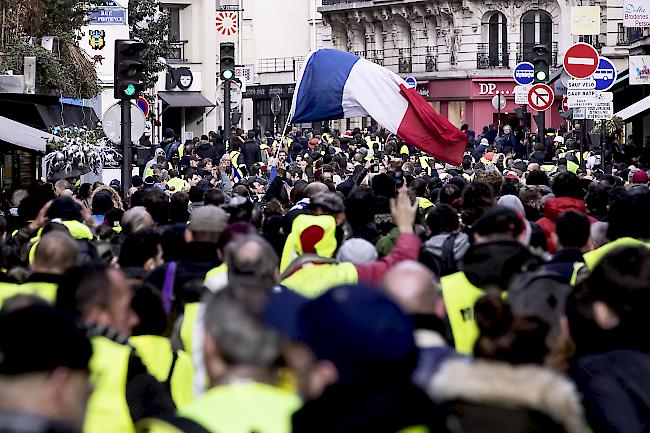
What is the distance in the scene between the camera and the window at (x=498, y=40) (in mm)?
62406

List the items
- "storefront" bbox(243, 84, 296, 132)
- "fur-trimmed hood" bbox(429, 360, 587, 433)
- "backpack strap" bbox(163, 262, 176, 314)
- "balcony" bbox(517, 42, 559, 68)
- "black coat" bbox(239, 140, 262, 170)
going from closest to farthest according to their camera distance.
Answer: "fur-trimmed hood" bbox(429, 360, 587, 433), "backpack strap" bbox(163, 262, 176, 314), "black coat" bbox(239, 140, 262, 170), "balcony" bbox(517, 42, 559, 68), "storefront" bbox(243, 84, 296, 132)

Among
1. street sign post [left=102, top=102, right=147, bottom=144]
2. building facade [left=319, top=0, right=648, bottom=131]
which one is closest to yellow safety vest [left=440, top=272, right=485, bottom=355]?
street sign post [left=102, top=102, right=147, bottom=144]

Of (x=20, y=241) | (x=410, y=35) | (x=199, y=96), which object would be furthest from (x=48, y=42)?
(x=410, y=35)

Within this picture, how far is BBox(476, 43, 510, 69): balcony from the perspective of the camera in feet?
204

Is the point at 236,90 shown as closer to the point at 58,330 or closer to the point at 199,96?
the point at 199,96

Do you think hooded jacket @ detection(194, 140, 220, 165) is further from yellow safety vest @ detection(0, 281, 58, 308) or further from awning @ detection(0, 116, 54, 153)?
yellow safety vest @ detection(0, 281, 58, 308)

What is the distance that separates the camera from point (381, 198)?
1216 centimetres

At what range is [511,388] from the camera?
4758 mm

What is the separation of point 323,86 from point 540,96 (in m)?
6.86

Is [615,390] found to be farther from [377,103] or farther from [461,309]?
[377,103]

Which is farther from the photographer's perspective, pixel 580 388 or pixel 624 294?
pixel 624 294

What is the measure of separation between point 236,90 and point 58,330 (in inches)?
1136

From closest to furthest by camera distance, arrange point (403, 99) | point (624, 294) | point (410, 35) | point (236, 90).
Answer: point (624, 294) < point (403, 99) < point (236, 90) < point (410, 35)

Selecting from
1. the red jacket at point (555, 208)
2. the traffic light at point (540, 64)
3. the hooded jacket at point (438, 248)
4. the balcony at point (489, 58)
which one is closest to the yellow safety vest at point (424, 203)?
the red jacket at point (555, 208)
